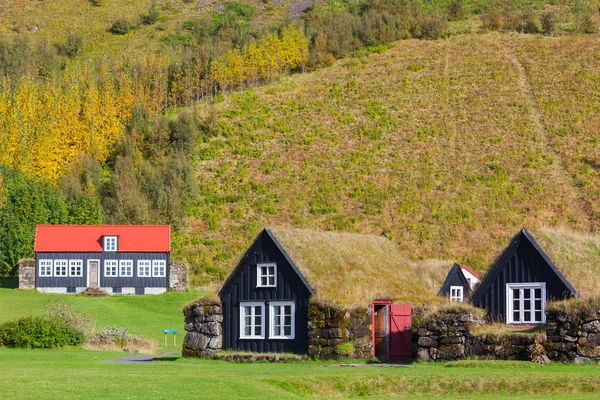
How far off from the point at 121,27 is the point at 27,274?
127m

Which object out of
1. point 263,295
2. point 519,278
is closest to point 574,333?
point 519,278

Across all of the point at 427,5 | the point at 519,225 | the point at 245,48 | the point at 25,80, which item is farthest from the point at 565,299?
the point at 427,5

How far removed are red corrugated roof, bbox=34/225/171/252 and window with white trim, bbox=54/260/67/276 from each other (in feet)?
2.99

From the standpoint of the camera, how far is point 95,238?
7538 cm

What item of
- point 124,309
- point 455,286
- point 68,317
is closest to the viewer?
point 68,317

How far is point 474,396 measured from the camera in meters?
22.6

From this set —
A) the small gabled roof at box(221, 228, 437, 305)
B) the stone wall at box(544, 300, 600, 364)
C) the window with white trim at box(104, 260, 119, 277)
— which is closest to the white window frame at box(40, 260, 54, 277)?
the window with white trim at box(104, 260, 119, 277)

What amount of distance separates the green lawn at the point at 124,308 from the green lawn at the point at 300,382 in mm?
22263

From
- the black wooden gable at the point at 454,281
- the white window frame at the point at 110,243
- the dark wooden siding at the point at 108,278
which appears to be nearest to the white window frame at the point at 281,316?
the black wooden gable at the point at 454,281

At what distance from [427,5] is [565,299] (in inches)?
6001

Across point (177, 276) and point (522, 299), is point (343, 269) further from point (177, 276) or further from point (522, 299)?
point (177, 276)

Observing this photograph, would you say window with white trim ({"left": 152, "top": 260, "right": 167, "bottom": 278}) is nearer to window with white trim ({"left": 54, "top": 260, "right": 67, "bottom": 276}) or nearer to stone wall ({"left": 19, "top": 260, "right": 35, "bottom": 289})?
window with white trim ({"left": 54, "top": 260, "right": 67, "bottom": 276})

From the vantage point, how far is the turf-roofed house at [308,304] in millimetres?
34031

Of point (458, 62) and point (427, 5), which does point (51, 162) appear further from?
point (427, 5)
